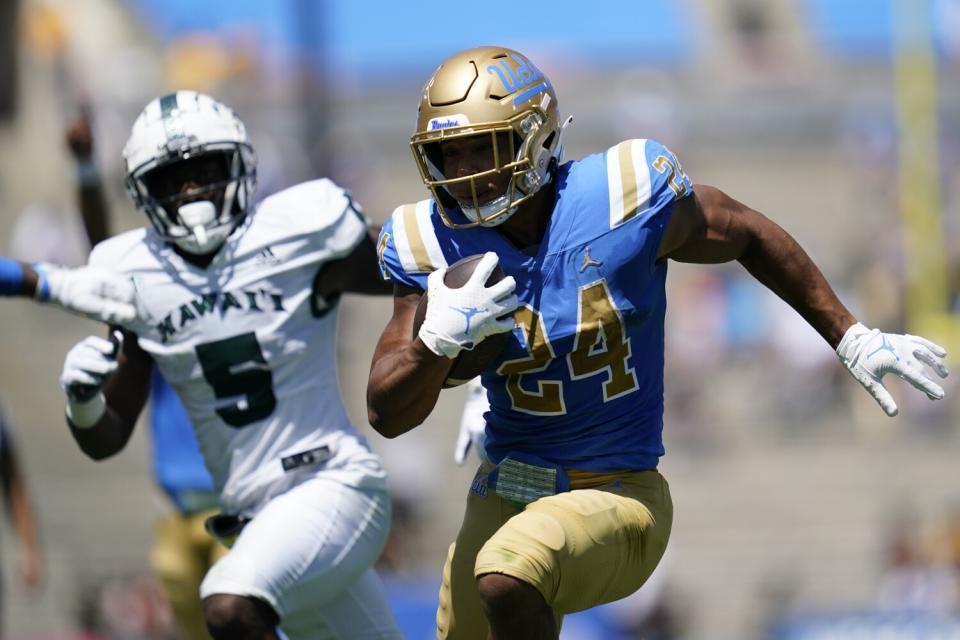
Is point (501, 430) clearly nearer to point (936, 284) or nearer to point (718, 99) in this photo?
point (936, 284)

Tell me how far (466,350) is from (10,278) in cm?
169

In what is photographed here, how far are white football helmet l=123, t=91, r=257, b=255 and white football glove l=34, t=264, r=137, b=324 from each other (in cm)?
20

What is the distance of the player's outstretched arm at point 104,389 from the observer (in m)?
4.14

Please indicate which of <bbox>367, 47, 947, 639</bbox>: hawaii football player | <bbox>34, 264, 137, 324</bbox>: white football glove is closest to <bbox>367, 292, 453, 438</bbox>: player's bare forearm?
<bbox>367, 47, 947, 639</bbox>: hawaii football player

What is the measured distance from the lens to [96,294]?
14.1 ft

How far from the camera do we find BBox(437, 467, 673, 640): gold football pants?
3.40m

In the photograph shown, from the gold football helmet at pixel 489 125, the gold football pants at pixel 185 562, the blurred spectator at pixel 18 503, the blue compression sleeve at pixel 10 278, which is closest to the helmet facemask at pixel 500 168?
the gold football helmet at pixel 489 125

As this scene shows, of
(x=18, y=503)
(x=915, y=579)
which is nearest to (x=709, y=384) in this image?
(x=915, y=579)

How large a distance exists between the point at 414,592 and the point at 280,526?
487cm

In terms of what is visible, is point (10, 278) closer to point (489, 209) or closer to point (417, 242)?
point (417, 242)

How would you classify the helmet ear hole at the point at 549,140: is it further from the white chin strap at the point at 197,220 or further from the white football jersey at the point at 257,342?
the white chin strap at the point at 197,220

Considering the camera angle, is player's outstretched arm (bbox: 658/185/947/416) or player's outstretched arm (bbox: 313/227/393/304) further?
player's outstretched arm (bbox: 313/227/393/304)

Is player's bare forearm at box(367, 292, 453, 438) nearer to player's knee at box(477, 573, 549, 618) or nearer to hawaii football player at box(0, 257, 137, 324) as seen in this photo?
player's knee at box(477, 573, 549, 618)

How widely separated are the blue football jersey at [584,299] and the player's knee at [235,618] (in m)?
0.83
